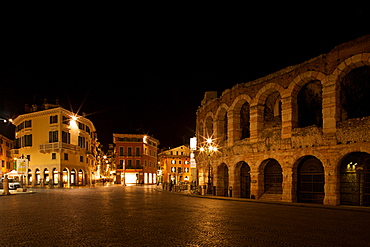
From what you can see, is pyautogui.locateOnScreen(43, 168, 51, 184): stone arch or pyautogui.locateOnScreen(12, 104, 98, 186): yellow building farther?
pyautogui.locateOnScreen(43, 168, 51, 184): stone arch

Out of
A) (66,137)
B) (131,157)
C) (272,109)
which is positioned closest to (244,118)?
(272,109)

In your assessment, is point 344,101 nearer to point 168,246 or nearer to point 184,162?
point 168,246

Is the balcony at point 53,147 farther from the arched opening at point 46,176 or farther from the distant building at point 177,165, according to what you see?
the distant building at point 177,165

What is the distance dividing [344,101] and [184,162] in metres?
74.7

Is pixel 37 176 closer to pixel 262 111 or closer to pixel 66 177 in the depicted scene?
pixel 66 177

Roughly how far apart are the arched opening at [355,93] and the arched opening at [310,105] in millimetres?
2271

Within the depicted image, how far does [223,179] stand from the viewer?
99.5 ft

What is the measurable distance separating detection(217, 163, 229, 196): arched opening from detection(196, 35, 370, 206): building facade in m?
0.50

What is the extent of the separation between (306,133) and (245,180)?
26.4 ft

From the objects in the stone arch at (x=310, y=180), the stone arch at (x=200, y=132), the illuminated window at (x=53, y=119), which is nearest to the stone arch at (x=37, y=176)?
the illuminated window at (x=53, y=119)

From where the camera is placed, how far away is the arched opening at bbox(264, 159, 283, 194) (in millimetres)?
24327

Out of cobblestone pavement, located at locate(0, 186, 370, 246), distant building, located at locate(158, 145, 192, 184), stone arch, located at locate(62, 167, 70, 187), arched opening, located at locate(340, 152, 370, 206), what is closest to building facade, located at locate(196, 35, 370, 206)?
arched opening, located at locate(340, 152, 370, 206)

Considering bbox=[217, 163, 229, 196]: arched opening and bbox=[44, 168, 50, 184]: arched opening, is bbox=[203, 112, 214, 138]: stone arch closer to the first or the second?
bbox=[217, 163, 229, 196]: arched opening

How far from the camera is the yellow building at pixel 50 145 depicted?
4828 cm
